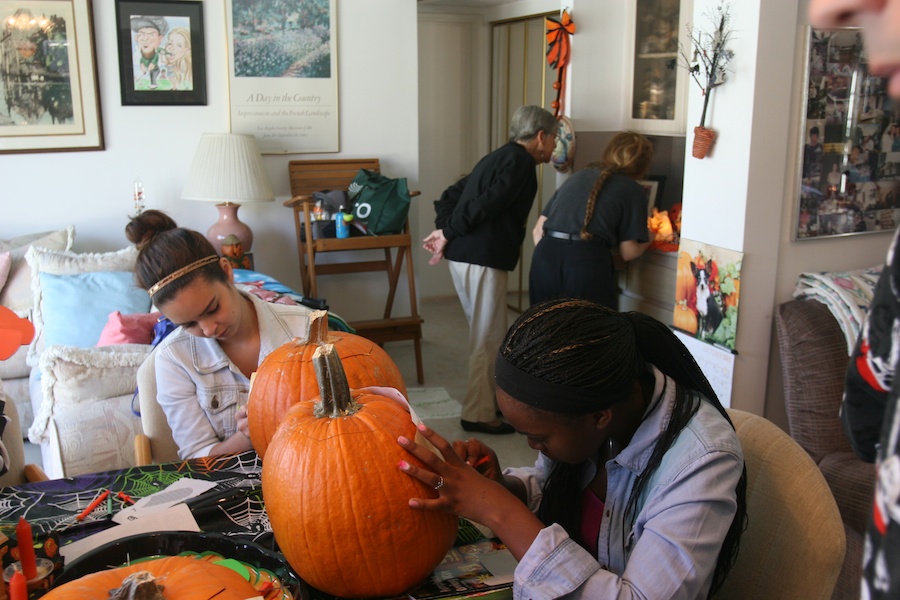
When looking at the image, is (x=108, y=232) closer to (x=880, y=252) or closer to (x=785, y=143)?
(x=785, y=143)

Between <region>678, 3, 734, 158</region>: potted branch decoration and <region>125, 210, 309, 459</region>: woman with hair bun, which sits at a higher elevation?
<region>678, 3, 734, 158</region>: potted branch decoration

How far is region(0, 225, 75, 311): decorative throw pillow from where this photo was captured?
3.71 m

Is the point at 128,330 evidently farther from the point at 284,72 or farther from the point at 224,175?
the point at 284,72

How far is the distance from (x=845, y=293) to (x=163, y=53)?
3577mm

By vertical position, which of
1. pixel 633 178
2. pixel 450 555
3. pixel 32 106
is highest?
pixel 32 106

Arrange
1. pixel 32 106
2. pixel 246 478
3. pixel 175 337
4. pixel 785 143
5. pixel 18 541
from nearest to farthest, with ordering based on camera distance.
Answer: pixel 18 541 → pixel 246 478 → pixel 175 337 → pixel 785 143 → pixel 32 106

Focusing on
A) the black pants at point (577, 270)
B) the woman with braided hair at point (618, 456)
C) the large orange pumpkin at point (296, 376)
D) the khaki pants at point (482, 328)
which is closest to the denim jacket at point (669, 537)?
the woman with braided hair at point (618, 456)

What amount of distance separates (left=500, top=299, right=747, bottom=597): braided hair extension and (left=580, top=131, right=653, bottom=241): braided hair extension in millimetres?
2083

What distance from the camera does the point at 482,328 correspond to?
379cm

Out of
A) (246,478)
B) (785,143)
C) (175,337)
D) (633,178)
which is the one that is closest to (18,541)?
(246,478)

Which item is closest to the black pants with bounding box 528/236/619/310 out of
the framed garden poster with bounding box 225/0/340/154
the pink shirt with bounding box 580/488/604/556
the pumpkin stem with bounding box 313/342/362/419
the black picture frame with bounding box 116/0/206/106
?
the framed garden poster with bounding box 225/0/340/154

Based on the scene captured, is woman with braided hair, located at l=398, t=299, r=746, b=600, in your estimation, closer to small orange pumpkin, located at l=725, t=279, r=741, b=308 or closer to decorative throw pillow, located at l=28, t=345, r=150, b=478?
small orange pumpkin, located at l=725, t=279, r=741, b=308

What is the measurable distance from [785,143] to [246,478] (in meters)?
2.17

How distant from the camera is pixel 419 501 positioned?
1042mm
